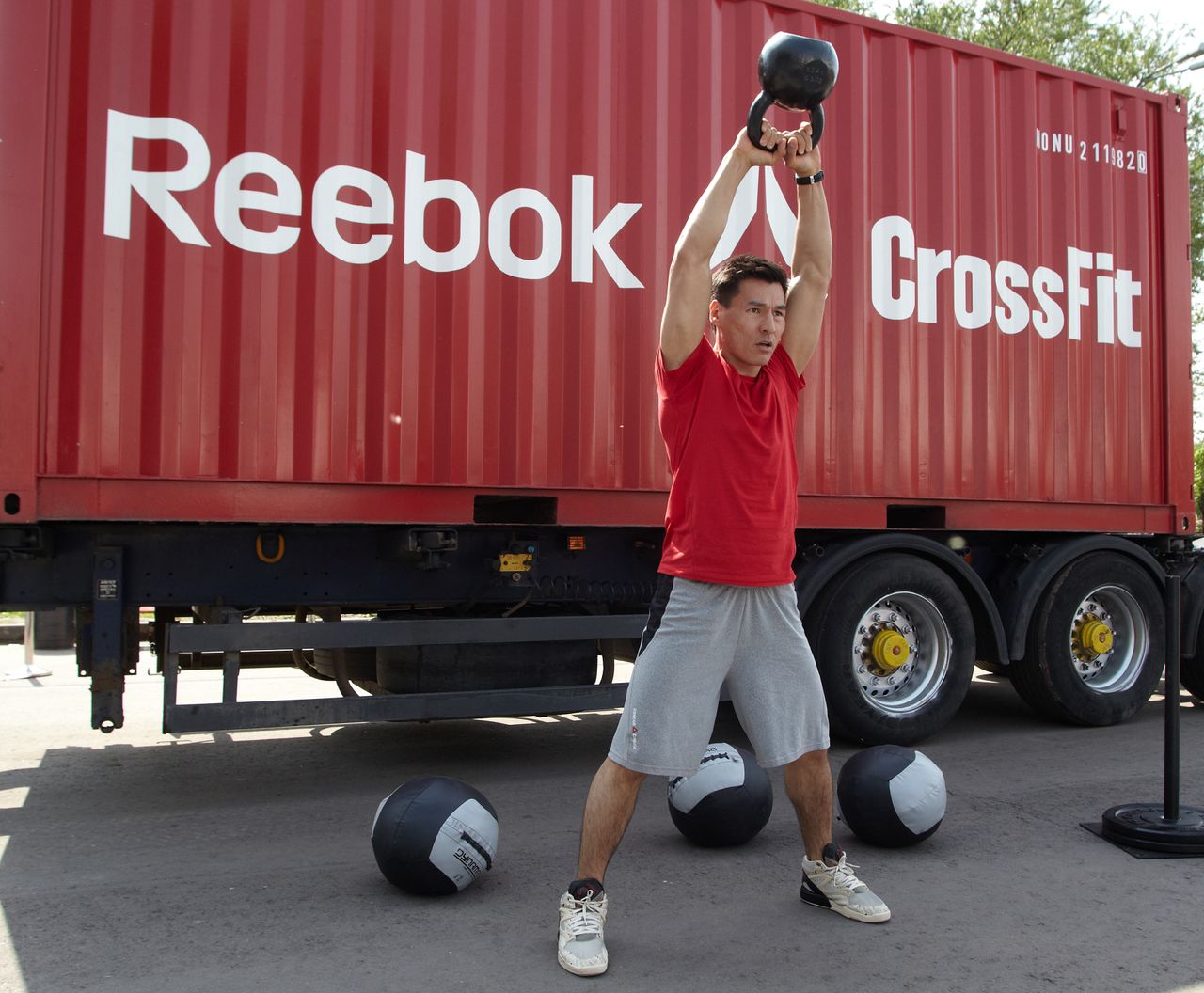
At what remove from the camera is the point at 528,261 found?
5.27m

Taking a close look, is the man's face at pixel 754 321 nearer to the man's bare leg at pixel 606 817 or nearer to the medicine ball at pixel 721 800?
the man's bare leg at pixel 606 817

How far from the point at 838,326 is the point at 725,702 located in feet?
6.88

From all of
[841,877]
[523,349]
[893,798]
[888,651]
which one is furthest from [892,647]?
[841,877]

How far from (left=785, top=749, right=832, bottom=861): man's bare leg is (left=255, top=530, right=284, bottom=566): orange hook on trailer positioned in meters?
2.79

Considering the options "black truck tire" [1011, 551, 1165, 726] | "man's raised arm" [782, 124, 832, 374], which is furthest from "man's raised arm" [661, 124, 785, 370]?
"black truck tire" [1011, 551, 1165, 726]

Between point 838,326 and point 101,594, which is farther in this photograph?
point 838,326

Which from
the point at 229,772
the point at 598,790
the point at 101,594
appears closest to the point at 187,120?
the point at 101,594

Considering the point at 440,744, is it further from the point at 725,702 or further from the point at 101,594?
the point at 101,594

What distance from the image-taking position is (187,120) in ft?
15.5

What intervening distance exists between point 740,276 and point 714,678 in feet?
3.71

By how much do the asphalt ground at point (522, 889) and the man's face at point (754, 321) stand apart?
1.68 meters

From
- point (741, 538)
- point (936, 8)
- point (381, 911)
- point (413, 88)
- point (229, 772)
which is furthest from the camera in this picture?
point (936, 8)

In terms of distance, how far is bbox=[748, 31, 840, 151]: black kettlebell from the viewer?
289 cm

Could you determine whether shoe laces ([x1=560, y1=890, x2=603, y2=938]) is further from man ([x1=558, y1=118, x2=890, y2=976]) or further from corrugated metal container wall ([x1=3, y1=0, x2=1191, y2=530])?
corrugated metal container wall ([x1=3, y1=0, x2=1191, y2=530])
